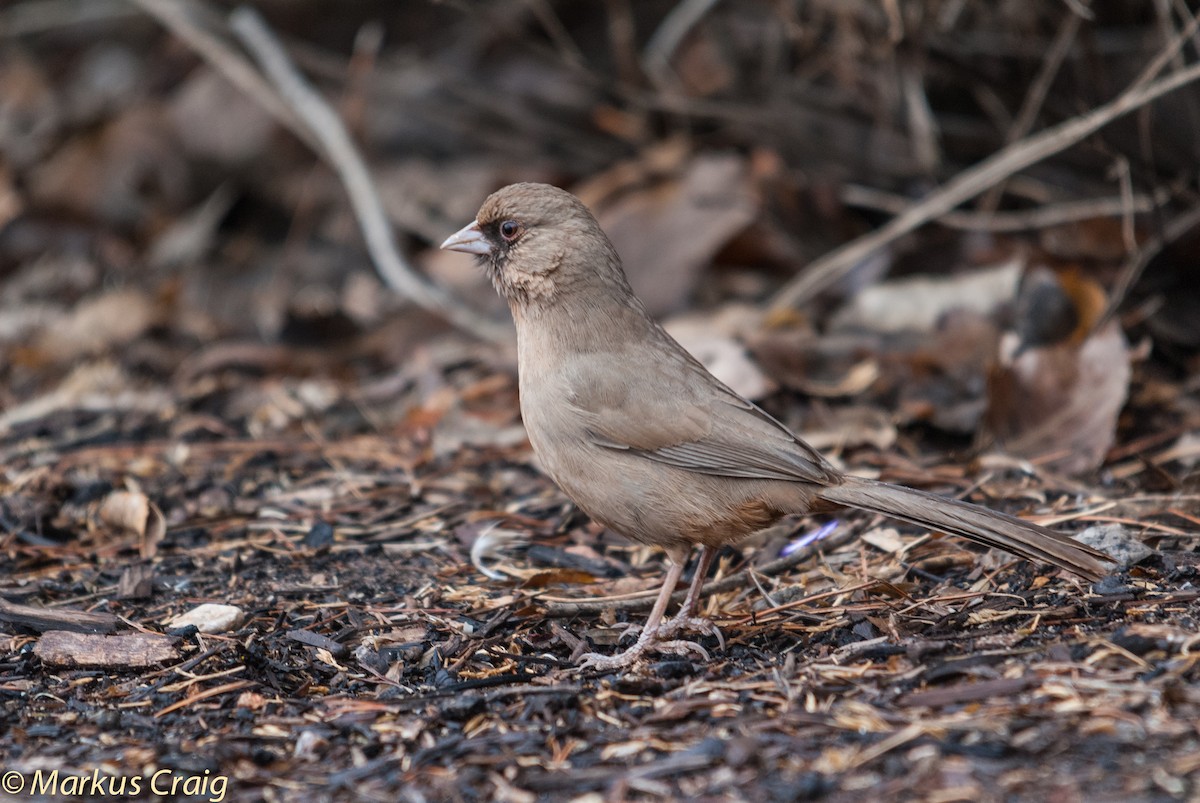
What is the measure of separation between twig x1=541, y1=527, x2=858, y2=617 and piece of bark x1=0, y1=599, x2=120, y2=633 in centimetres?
140

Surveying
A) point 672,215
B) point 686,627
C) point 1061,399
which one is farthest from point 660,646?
point 672,215

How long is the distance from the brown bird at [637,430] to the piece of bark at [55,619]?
4.94 ft

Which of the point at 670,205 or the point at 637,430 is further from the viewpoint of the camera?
the point at 670,205

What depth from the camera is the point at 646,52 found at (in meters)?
8.21

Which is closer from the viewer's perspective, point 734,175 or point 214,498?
point 214,498

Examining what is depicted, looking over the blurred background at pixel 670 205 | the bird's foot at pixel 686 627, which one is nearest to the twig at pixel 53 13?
the blurred background at pixel 670 205

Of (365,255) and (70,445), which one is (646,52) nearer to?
(365,255)

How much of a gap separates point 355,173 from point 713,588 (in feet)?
11.9

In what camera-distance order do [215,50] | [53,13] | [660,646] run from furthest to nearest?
[53,13] → [215,50] → [660,646]

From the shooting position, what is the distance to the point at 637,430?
431 centimetres

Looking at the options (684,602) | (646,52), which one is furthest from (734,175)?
(684,602)

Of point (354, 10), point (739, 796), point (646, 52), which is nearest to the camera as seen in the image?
point (739, 796)

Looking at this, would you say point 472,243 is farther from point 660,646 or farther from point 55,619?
point 55,619

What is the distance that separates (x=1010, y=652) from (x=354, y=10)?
7.67 metres
